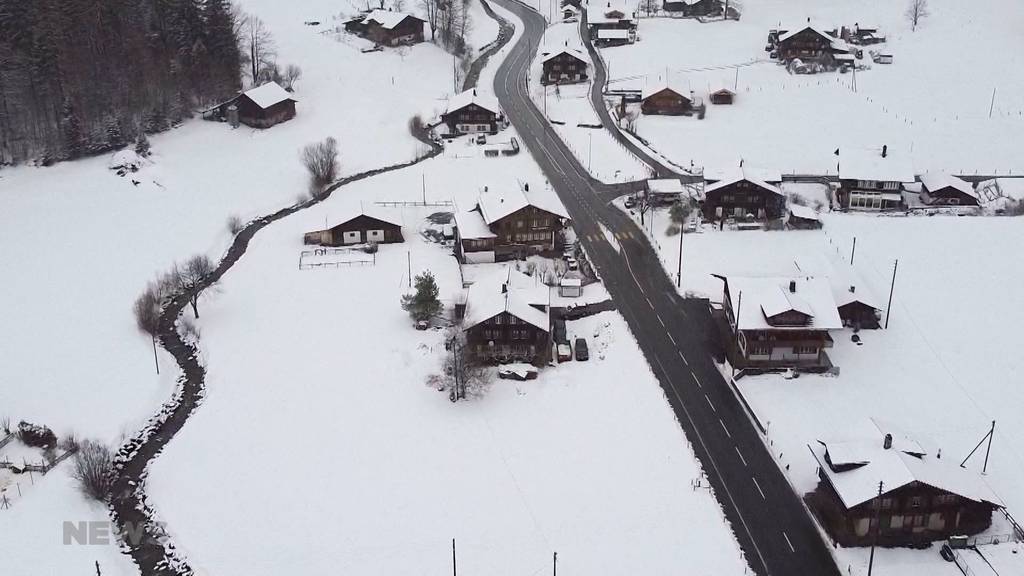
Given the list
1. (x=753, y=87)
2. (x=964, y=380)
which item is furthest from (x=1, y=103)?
(x=964, y=380)

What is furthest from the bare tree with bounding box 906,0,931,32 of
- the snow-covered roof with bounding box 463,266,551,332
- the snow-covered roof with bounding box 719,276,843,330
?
the snow-covered roof with bounding box 463,266,551,332

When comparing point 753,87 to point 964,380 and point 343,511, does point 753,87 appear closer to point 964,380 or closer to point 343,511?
point 964,380

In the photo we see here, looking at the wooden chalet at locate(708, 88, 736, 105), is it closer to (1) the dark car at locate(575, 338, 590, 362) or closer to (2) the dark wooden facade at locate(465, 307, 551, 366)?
(1) the dark car at locate(575, 338, 590, 362)

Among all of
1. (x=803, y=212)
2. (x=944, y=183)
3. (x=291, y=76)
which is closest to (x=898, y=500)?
(x=803, y=212)

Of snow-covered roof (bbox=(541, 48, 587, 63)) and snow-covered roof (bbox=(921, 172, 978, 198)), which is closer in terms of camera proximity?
snow-covered roof (bbox=(921, 172, 978, 198))

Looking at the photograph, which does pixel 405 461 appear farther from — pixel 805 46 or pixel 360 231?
pixel 805 46

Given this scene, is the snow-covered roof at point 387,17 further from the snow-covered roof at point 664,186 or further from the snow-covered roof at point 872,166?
the snow-covered roof at point 872,166
